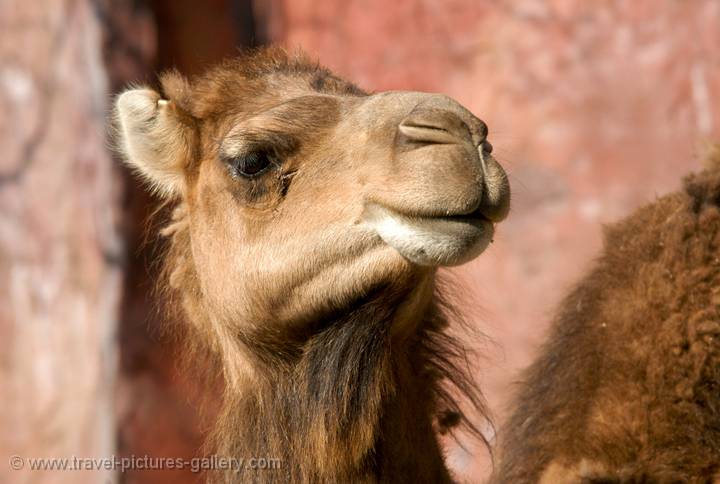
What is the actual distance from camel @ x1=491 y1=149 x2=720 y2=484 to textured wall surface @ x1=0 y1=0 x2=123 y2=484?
5.46m

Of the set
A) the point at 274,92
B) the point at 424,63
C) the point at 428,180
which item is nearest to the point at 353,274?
the point at 428,180

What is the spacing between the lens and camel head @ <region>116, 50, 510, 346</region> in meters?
3.28

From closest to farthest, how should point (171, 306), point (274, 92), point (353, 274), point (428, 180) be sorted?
point (428, 180) < point (353, 274) < point (274, 92) < point (171, 306)

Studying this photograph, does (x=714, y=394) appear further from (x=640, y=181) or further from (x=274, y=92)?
(x=640, y=181)

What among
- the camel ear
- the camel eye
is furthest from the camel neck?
the camel ear

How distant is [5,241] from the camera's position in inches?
363

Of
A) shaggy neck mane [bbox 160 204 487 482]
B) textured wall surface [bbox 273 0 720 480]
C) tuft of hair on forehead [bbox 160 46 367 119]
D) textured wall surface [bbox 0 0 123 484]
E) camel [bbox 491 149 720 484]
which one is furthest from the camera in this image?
textured wall surface [bbox 0 0 123 484]

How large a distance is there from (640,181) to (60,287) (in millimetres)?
4470

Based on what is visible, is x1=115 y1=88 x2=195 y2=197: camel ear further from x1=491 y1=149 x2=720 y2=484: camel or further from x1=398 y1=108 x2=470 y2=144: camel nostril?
x1=491 y1=149 x2=720 y2=484: camel

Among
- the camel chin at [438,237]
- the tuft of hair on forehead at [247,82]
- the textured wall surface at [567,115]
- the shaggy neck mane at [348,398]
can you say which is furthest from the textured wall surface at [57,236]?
the camel chin at [438,237]

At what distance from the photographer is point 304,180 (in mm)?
3658

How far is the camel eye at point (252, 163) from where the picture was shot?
12.3 ft

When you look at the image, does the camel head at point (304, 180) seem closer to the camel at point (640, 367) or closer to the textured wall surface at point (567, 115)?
the camel at point (640, 367)

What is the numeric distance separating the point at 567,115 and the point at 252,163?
5.14m
